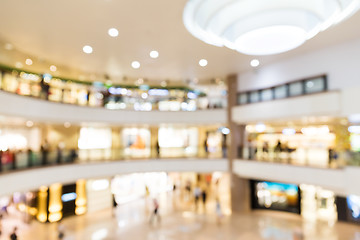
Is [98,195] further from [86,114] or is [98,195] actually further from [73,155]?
[86,114]

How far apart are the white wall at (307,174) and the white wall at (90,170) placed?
2.10m

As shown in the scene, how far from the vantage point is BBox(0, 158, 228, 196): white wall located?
10.2 m

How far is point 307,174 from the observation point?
1192 centimetres

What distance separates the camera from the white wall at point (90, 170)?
33.6ft

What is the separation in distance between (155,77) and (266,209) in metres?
11.9

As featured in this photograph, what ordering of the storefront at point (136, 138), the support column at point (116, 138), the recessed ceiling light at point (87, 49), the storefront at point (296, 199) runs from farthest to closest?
the storefront at point (136, 138), the support column at point (116, 138), the storefront at point (296, 199), the recessed ceiling light at point (87, 49)

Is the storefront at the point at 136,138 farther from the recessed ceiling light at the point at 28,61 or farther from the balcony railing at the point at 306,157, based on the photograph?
the balcony railing at the point at 306,157

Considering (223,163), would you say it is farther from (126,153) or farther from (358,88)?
(358,88)

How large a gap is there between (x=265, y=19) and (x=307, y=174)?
850 centimetres

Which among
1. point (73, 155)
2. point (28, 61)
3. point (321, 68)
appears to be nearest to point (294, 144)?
point (321, 68)

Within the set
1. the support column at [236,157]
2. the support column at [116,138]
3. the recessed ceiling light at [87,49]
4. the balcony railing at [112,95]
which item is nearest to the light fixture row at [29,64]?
the balcony railing at [112,95]

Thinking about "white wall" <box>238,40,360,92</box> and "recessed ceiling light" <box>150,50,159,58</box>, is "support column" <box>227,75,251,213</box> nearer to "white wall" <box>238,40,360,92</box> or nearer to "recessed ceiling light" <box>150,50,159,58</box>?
"white wall" <box>238,40,360,92</box>

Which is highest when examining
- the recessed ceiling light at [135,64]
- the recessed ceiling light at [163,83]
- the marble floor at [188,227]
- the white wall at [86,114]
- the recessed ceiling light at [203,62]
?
the recessed ceiling light at [135,64]

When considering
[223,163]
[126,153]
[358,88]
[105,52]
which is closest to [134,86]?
[126,153]
